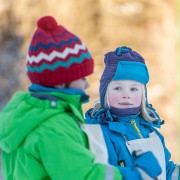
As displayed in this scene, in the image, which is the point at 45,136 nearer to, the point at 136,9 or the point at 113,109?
the point at 113,109

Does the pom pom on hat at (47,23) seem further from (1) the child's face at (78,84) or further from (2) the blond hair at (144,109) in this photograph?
(2) the blond hair at (144,109)

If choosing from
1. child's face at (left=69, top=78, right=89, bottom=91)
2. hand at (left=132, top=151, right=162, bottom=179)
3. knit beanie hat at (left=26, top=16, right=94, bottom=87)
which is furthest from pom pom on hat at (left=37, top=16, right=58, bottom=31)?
hand at (left=132, top=151, right=162, bottom=179)

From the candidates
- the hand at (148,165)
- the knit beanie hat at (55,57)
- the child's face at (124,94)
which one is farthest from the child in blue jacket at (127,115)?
the knit beanie hat at (55,57)

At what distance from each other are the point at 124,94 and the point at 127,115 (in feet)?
0.35

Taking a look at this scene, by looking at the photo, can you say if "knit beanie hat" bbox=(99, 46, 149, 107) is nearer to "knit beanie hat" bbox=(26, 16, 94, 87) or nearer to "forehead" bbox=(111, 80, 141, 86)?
"forehead" bbox=(111, 80, 141, 86)

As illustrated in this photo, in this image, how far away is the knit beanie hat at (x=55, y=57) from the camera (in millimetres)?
2068

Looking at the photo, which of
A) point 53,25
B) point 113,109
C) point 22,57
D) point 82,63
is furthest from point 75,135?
point 22,57

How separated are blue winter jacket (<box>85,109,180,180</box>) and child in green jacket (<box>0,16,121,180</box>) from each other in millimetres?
507

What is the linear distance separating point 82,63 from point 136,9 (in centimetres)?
756

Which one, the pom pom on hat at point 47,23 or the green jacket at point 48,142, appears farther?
the pom pom on hat at point 47,23

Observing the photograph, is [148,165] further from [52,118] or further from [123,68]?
[123,68]

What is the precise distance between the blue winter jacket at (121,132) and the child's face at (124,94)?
0.20 ft

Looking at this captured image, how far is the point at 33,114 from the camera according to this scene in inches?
80.4

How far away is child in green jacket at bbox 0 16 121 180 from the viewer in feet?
6.53
